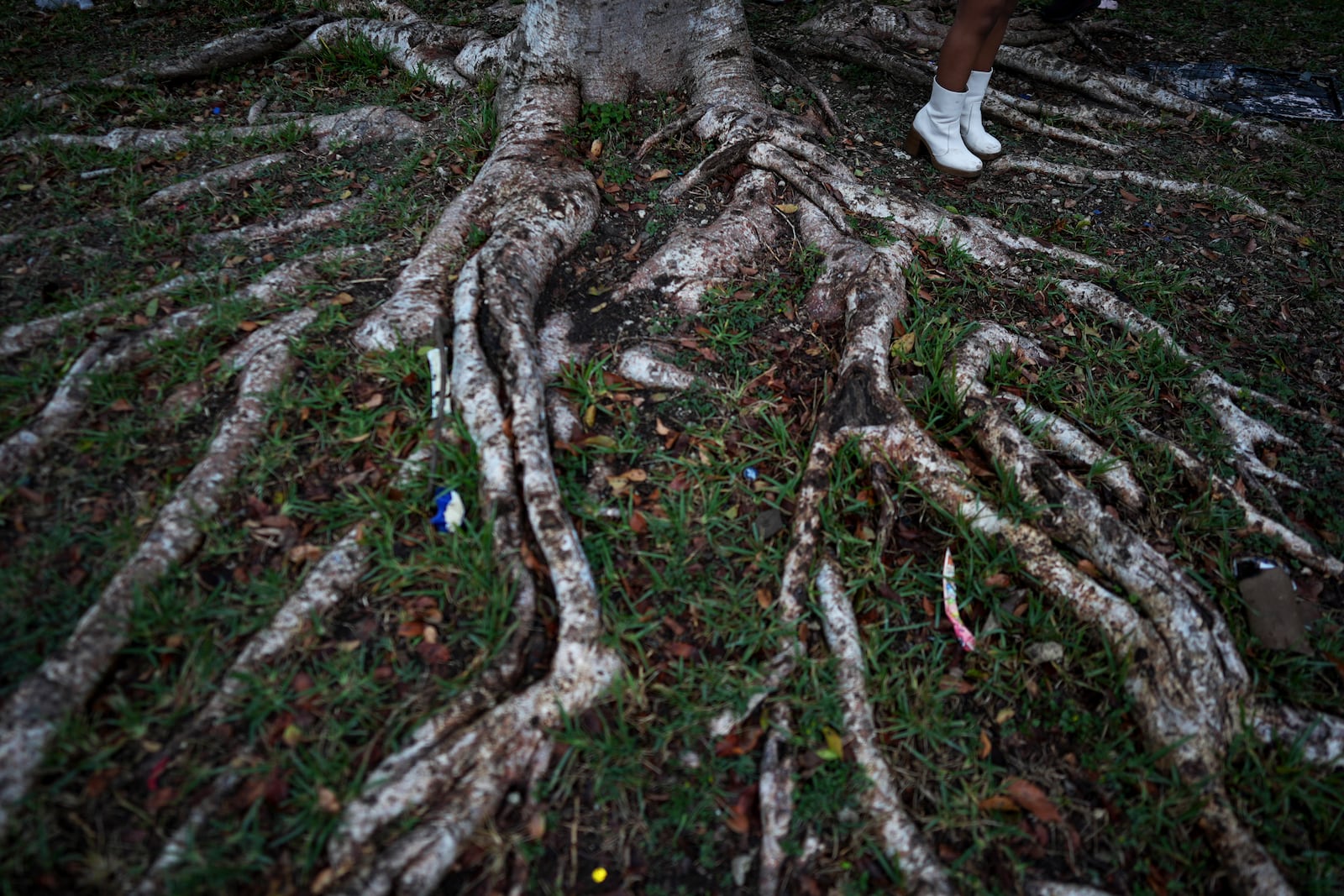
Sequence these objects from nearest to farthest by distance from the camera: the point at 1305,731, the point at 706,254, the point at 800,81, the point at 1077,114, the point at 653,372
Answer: the point at 1305,731 < the point at 653,372 < the point at 706,254 < the point at 800,81 < the point at 1077,114

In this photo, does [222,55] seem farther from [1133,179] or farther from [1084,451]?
[1133,179]

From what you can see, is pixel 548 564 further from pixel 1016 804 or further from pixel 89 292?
pixel 89 292

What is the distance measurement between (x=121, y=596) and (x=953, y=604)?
2.67 meters

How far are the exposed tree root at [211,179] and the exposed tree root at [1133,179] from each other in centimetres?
419

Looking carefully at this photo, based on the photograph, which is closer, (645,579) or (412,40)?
(645,579)

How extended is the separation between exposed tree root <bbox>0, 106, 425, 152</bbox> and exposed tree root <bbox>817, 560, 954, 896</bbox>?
3482 millimetres

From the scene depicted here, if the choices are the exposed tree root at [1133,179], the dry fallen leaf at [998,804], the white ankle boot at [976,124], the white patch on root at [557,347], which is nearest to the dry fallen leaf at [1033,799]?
the dry fallen leaf at [998,804]

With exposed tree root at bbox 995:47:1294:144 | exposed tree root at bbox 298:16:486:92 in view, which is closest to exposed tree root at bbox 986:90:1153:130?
exposed tree root at bbox 995:47:1294:144

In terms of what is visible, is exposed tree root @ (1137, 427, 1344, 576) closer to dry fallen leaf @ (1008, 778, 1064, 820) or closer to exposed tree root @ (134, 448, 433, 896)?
dry fallen leaf @ (1008, 778, 1064, 820)

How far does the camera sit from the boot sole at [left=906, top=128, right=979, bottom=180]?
4.26 metres

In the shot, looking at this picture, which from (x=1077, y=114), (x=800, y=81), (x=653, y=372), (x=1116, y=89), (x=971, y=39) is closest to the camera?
(x=653, y=372)

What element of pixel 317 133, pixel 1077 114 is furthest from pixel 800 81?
pixel 317 133

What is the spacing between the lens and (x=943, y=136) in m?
4.18

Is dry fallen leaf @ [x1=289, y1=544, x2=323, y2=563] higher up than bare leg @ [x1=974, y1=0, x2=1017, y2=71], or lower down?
lower down
